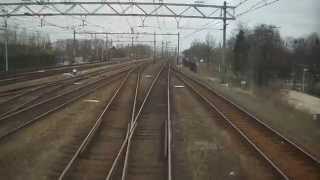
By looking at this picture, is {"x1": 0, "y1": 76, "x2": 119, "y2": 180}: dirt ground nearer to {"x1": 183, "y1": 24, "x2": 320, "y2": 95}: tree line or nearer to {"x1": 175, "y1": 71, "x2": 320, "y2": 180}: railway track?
{"x1": 175, "y1": 71, "x2": 320, "y2": 180}: railway track

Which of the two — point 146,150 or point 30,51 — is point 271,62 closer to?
point 30,51

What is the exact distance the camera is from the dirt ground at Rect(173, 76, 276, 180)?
11.7m

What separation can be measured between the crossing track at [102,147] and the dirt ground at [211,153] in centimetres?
157

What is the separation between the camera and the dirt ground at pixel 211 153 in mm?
11742

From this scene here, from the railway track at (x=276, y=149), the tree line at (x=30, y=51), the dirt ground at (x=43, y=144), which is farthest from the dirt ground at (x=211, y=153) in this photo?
the tree line at (x=30, y=51)

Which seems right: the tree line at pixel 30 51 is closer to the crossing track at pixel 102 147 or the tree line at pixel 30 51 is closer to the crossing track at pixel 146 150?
the crossing track at pixel 102 147

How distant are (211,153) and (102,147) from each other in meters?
2.93

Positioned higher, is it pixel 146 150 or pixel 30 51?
pixel 30 51

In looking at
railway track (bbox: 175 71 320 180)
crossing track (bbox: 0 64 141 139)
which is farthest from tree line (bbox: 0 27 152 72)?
railway track (bbox: 175 71 320 180)

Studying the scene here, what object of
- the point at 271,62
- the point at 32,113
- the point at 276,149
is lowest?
the point at 276,149

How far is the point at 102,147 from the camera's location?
47.2ft

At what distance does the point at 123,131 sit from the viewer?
56.5 feet

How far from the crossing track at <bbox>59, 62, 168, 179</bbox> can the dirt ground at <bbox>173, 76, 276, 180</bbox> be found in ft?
5.14

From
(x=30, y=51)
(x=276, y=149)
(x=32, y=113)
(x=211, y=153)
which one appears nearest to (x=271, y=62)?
(x=30, y=51)
